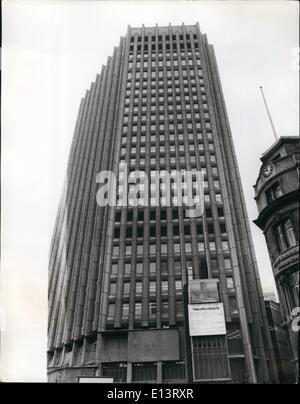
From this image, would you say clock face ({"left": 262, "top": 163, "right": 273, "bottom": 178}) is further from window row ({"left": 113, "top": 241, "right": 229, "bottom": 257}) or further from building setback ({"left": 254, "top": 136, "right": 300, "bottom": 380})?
window row ({"left": 113, "top": 241, "right": 229, "bottom": 257})

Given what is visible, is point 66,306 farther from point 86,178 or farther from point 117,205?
point 86,178

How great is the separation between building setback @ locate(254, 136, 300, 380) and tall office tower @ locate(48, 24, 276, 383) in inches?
444

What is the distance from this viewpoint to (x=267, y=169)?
2266 cm

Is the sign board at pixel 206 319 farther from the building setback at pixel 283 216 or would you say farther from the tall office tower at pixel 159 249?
the building setback at pixel 283 216

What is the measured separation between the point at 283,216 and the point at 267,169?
4.53 m

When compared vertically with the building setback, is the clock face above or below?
above

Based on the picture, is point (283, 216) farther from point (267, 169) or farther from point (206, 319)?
point (206, 319)

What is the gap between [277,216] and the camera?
19.9 meters

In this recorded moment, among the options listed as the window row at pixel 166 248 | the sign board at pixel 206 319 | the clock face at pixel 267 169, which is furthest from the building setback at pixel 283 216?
the window row at pixel 166 248

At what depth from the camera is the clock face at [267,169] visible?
2233 centimetres

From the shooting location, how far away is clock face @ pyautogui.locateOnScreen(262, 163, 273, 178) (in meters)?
22.3

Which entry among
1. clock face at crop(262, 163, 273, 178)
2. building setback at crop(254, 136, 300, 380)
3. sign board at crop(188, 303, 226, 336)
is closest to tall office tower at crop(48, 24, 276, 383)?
sign board at crop(188, 303, 226, 336)
